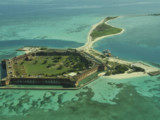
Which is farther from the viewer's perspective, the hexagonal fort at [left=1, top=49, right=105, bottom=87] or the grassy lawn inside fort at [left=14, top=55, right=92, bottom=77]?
the grassy lawn inside fort at [left=14, top=55, right=92, bottom=77]

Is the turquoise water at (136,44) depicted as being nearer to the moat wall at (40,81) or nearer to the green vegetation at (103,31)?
the green vegetation at (103,31)

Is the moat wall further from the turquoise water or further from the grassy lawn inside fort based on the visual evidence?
the turquoise water

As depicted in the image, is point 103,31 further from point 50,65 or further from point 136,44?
point 50,65

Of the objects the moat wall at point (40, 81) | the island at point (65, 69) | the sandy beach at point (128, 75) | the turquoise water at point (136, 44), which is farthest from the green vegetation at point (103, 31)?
the moat wall at point (40, 81)

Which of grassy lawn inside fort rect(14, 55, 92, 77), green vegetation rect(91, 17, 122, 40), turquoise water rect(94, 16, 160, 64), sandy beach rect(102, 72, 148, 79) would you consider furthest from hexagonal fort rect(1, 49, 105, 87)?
green vegetation rect(91, 17, 122, 40)

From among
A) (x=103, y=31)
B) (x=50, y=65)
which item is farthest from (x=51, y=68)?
(x=103, y=31)

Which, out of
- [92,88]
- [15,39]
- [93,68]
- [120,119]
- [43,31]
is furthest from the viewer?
[43,31]

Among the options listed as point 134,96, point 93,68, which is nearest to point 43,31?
point 93,68

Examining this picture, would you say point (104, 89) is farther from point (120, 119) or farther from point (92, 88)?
point (120, 119)

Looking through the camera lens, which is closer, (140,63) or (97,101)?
(97,101)
